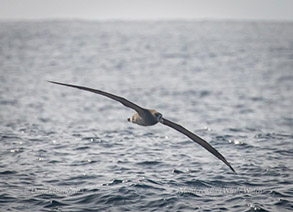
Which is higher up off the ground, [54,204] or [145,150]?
[145,150]

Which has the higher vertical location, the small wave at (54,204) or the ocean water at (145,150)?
the ocean water at (145,150)

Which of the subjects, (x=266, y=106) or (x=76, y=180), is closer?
(x=76, y=180)

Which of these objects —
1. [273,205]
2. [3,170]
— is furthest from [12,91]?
[273,205]

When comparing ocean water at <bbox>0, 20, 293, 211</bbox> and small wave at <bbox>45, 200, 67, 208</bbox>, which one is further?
ocean water at <bbox>0, 20, 293, 211</bbox>

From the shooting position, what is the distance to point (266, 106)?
35.1 metres

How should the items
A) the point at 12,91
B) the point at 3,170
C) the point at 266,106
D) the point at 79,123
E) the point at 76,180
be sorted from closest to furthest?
the point at 76,180, the point at 3,170, the point at 79,123, the point at 266,106, the point at 12,91

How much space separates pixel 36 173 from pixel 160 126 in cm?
952

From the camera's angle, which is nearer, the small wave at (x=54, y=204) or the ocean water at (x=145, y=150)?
the small wave at (x=54, y=204)

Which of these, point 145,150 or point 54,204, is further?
point 145,150

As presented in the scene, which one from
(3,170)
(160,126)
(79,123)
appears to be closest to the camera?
(3,170)

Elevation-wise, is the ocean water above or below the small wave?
above

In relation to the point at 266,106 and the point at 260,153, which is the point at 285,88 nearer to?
the point at 266,106

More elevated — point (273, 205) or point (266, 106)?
point (266, 106)

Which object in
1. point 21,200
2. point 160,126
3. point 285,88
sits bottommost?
point 21,200
